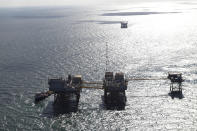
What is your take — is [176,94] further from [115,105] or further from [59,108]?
[59,108]

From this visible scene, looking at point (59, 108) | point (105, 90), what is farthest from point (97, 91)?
point (59, 108)

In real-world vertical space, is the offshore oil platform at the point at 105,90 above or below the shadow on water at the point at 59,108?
above

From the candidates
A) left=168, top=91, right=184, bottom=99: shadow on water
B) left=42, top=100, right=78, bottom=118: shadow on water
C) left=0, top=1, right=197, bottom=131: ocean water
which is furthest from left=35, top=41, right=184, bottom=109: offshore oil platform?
left=0, top=1, right=197, bottom=131: ocean water

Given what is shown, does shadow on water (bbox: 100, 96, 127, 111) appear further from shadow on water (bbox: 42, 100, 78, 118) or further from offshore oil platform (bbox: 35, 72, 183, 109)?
shadow on water (bbox: 42, 100, 78, 118)

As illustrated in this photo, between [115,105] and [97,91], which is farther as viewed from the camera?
[97,91]

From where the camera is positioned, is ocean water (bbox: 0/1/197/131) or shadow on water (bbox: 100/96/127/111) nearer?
ocean water (bbox: 0/1/197/131)

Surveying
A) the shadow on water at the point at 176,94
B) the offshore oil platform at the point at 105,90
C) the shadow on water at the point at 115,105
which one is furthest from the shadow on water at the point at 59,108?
the shadow on water at the point at 176,94

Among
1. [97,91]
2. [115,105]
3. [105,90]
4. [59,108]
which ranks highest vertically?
[105,90]

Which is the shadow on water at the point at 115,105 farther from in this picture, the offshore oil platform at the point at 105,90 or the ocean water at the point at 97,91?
the ocean water at the point at 97,91

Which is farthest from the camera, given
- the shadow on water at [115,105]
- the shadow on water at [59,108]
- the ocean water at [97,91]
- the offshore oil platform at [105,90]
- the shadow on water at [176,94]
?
the shadow on water at [176,94]
